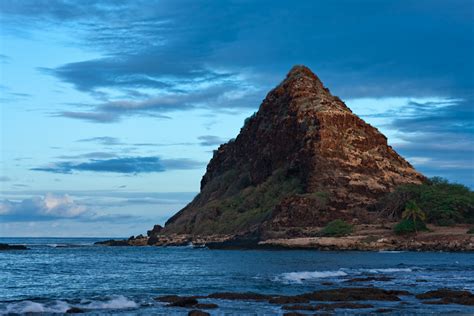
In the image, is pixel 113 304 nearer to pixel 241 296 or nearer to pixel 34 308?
pixel 34 308

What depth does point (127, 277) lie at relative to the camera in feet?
238

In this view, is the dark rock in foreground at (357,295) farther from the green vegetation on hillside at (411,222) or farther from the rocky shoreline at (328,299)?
the green vegetation on hillside at (411,222)

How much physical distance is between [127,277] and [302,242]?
7312 centimetres

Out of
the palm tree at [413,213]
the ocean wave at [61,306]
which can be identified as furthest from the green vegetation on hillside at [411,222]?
the ocean wave at [61,306]

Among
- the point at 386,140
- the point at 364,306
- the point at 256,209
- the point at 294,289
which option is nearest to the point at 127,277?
the point at 294,289

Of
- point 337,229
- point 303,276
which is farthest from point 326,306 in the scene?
point 337,229

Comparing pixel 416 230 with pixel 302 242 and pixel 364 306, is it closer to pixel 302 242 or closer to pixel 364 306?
pixel 302 242

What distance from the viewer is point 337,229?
470 feet

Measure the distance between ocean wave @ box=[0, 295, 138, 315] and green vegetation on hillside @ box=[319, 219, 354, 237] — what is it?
333ft

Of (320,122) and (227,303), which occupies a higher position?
(320,122)

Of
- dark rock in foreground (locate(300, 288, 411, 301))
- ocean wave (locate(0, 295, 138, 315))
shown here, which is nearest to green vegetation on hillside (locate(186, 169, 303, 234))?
dark rock in foreground (locate(300, 288, 411, 301))

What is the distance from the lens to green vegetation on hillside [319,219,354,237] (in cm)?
14250

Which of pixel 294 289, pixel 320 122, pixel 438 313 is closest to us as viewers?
pixel 438 313

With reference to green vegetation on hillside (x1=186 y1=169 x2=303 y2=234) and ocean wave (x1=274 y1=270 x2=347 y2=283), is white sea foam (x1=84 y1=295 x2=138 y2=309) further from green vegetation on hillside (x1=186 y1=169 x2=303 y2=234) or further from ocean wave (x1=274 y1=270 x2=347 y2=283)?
green vegetation on hillside (x1=186 y1=169 x2=303 y2=234)
